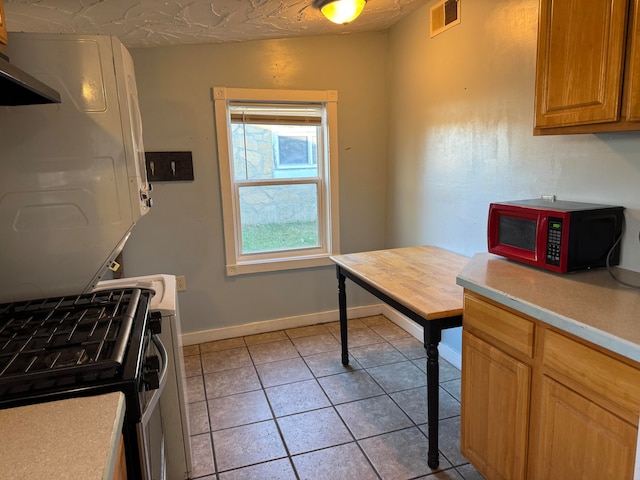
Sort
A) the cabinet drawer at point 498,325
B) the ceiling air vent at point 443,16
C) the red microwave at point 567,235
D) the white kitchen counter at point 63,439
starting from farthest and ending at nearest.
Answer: the ceiling air vent at point 443,16
the red microwave at point 567,235
the cabinet drawer at point 498,325
the white kitchen counter at point 63,439

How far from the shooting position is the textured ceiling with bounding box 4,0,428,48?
1.93 metres

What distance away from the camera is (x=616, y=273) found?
1.59 m

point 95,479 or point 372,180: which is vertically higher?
point 372,180

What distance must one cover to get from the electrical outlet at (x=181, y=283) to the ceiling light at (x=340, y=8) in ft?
6.89

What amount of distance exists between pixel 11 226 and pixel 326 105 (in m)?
2.42

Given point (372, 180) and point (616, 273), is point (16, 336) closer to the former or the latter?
point (616, 273)

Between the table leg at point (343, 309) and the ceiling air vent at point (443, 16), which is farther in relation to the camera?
the table leg at point (343, 309)

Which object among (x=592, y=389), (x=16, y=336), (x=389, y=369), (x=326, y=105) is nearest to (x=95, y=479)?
(x=16, y=336)

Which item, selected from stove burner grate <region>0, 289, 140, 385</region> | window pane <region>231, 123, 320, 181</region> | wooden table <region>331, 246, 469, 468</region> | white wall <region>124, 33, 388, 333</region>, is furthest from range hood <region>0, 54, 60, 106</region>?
window pane <region>231, 123, 320, 181</region>

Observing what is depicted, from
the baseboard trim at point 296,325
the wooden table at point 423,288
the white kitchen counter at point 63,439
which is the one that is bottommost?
the baseboard trim at point 296,325

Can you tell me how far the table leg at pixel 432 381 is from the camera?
1.75 m

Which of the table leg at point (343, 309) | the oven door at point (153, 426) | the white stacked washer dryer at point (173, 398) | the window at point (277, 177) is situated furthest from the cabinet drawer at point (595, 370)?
the window at point (277, 177)

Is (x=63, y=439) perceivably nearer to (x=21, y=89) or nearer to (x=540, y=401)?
(x=21, y=89)

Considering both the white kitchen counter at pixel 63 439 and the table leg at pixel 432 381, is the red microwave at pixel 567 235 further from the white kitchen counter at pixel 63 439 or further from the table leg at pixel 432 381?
the white kitchen counter at pixel 63 439
